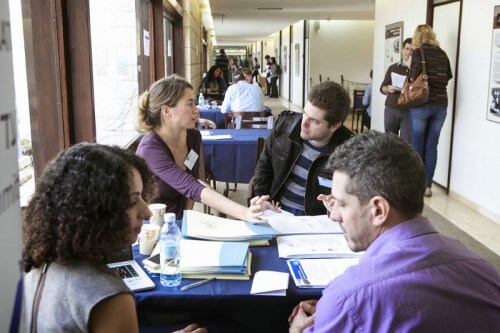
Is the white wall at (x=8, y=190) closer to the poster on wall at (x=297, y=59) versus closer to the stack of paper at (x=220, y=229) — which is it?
the stack of paper at (x=220, y=229)

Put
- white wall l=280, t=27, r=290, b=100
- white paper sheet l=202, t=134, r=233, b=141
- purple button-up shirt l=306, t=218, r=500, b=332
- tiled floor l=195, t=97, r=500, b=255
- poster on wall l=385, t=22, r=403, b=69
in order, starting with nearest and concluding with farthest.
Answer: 1. purple button-up shirt l=306, t=218, r=500, b=332
2. tiled floor l=195, t=97, r=500, b=255
3. white paper sheet l=202, t=134, r=233, b=141
4. poster on wall l=385, t=22, r=403, b=69
5. white wall l=280, t=27, r=290, b=100

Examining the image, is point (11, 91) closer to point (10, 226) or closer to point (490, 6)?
point (10, 226)

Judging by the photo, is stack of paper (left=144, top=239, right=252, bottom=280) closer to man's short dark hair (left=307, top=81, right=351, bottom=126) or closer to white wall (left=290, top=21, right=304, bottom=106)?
man's short dark hair (left=307, top=81, right=351, bottom=126)

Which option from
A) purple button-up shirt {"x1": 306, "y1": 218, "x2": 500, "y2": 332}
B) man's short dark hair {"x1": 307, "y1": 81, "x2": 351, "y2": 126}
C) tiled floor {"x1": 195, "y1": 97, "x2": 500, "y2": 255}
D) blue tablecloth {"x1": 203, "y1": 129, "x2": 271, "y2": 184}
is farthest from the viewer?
blue tablecloth {"x1": 203, "y1": 129, "x2": 271, "y2": 184}

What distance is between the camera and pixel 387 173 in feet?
3.94

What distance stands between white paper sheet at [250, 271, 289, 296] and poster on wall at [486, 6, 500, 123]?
338cm

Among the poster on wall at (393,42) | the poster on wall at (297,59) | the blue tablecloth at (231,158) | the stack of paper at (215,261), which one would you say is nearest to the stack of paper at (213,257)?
the stack of paper at (215,261)

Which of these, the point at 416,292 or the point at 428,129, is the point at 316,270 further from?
the point at 428,129

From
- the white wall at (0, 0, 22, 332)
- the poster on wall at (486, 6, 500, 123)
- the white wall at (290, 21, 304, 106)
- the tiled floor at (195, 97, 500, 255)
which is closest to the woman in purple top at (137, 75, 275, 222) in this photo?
the white wall at (0, 0, 22, 332)

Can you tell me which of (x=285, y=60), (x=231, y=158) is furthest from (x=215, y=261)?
(x=285, y=60)

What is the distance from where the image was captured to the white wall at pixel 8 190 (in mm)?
427

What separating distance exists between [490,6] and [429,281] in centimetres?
405

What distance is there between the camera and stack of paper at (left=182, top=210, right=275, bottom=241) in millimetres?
1836

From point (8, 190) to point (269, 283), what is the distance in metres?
1.17
